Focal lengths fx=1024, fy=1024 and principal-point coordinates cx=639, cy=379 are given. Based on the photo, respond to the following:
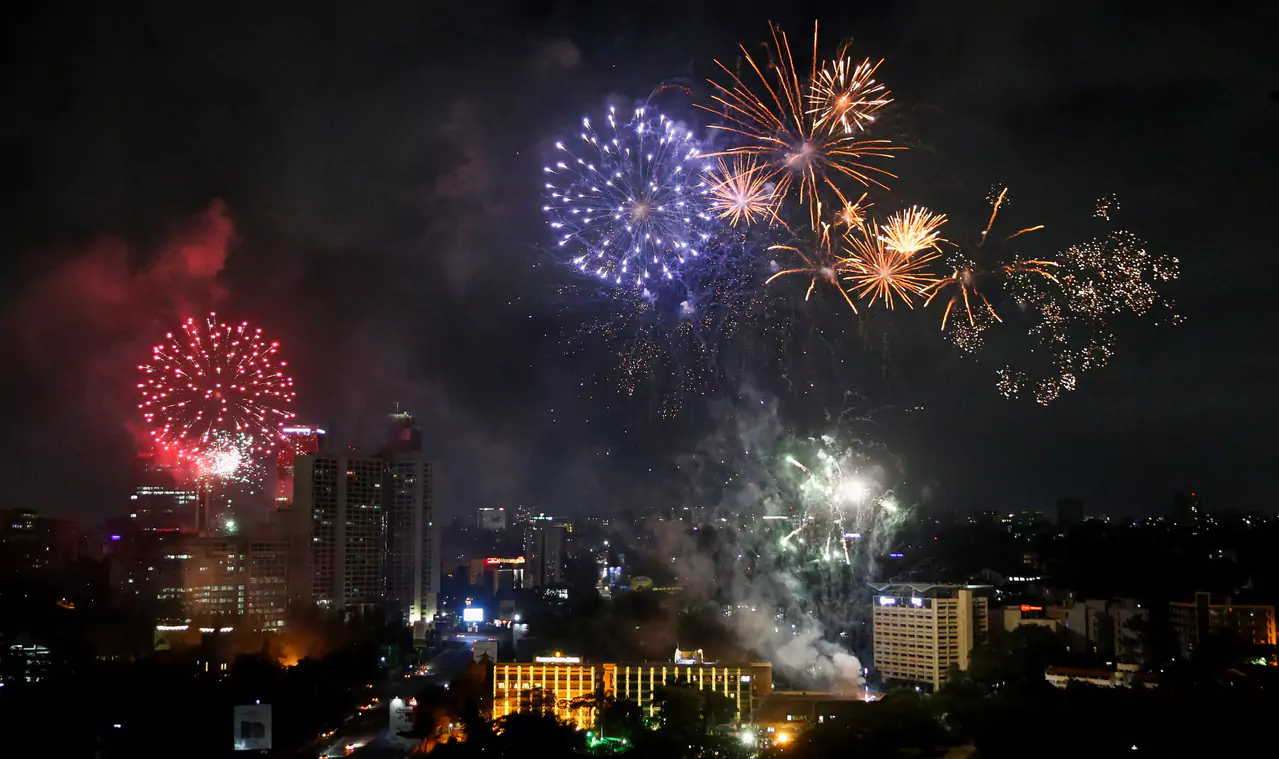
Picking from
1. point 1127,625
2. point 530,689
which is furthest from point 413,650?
point 1127,625

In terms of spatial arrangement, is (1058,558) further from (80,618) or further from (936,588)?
(80,618)

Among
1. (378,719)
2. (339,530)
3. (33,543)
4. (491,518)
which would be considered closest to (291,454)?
(339,530)

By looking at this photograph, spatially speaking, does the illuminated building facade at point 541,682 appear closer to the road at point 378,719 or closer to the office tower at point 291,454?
→ the road at point 378,719

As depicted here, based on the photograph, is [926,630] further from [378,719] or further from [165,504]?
[165,504]

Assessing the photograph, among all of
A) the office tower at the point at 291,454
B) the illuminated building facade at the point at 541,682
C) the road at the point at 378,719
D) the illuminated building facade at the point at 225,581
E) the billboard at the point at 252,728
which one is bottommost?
the road at the point at 378,719

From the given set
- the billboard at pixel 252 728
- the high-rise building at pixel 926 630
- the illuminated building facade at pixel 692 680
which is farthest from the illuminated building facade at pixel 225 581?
the high-rise building at pixel 926 630
